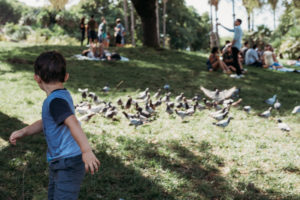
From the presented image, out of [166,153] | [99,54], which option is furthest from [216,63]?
[166,153]

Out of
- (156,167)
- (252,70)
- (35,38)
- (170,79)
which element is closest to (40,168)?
(156,167)

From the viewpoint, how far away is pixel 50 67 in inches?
86.1

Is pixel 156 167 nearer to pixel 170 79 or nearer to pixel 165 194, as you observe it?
pixel 165 194

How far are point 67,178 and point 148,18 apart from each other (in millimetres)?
13295

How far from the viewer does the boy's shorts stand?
7.27 feet

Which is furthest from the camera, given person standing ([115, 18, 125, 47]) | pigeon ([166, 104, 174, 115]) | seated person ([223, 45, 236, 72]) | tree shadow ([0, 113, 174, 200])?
person standing ([115, 18, 125, 47])

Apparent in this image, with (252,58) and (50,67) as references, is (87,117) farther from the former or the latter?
(252,58)

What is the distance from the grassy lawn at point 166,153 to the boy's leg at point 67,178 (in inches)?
45.2

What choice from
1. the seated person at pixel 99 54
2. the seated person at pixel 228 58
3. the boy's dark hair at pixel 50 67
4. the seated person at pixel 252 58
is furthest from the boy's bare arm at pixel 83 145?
the seated person at pixel 252 58

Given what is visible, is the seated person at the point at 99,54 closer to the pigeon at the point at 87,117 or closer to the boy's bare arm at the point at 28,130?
the pigeon at the point at 87,117

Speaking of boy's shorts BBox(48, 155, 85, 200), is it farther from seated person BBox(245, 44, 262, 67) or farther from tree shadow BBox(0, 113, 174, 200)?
seated person BBox(245, 44, 262, 67)

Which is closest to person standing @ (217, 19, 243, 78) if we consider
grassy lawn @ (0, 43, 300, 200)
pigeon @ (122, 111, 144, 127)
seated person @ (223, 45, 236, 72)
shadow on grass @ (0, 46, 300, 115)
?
shadow on grass @ (0, 46, 300, 115)

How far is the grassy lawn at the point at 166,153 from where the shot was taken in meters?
3.56

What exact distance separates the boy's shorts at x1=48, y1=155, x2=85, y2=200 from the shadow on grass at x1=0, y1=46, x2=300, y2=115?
19.9ft
